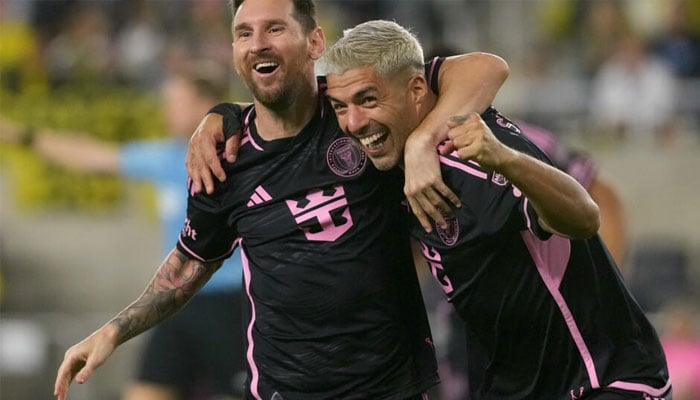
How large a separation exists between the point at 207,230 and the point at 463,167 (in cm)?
96

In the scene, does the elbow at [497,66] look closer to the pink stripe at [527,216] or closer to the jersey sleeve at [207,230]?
the pink stripe at [527,216]

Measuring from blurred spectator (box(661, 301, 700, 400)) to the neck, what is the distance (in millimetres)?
5169

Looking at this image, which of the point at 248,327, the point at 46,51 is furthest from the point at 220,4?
the point at 248,327

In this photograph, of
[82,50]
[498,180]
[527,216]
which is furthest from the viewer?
[82,50]

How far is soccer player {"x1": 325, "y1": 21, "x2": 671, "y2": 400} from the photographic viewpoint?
4324mm

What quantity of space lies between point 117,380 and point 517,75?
15.6ft

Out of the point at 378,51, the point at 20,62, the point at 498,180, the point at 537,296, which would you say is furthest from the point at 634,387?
the point at 20,62

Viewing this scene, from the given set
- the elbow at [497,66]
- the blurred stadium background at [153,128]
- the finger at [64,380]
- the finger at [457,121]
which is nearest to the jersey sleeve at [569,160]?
the elbow at [497,66]

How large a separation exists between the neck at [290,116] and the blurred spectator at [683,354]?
5.17 m

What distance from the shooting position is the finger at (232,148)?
4680 millimetres

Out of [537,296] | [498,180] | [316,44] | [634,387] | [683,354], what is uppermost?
[316,44]

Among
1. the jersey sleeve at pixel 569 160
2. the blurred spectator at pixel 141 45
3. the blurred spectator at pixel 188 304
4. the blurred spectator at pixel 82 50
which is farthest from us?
the blurred spectator at pixel 141 45

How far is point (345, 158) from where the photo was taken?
4590 millimetres

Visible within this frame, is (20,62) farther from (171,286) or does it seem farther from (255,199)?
(255,199)
